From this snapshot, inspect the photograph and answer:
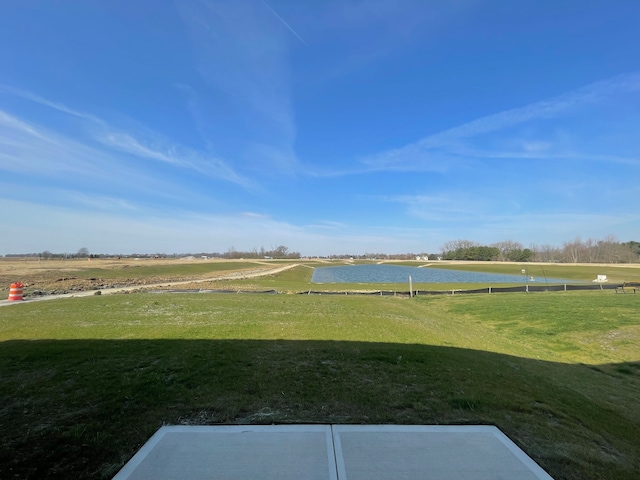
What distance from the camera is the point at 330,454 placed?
3111 mm

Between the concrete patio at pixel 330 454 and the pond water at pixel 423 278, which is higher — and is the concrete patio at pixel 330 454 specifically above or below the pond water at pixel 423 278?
above

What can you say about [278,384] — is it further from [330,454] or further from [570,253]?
[570,253]

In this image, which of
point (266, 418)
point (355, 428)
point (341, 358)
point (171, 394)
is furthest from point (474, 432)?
point (171, 394)

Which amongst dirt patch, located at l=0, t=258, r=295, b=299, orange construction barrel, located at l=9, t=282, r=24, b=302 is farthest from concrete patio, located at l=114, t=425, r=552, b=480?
dirt patch, located at l=0, t=258, r=295, b=299

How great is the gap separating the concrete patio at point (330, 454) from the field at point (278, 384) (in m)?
0.25

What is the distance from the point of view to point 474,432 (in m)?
3.64

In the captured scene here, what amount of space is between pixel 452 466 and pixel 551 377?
218 inches

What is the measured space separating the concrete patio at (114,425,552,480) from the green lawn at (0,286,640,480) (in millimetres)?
249

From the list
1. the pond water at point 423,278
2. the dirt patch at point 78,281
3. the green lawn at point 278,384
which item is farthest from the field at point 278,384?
the pond water at point 423,278

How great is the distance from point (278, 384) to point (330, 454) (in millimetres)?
2111

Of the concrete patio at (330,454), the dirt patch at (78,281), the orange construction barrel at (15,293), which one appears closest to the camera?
the concrete patio at (330,454)

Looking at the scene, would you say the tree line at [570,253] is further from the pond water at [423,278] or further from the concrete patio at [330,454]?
the concrete patio at [330,454]

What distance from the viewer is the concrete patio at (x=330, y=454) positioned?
2820 mm

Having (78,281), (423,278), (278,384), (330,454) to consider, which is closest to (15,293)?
(278,384)
